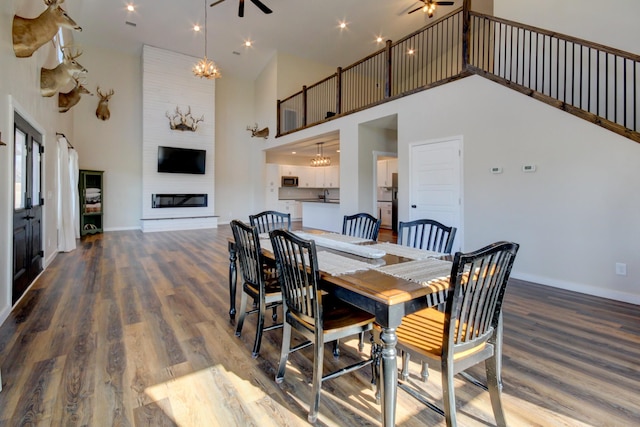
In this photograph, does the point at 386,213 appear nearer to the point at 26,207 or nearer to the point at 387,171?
the point at 387,171

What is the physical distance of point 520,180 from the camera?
398cm

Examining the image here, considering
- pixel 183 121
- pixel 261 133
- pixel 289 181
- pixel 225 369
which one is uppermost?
pixel 183 121

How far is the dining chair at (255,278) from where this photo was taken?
2.22 meters

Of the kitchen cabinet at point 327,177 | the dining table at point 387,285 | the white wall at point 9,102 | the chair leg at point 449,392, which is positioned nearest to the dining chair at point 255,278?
the dining table at point 387,285

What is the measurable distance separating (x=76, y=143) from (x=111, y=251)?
4.05 m

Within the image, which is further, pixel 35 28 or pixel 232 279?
pixel 35 28

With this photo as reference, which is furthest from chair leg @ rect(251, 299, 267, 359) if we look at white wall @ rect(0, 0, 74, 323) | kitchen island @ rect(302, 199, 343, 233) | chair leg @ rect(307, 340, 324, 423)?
kitchen island @ rect(302, 199, 343, 233)

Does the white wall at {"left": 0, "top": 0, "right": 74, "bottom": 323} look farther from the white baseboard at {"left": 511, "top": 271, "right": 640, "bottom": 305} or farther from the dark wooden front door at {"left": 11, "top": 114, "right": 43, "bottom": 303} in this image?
the white baseboard at {"left": 511, "top": 271, "right": 640, "bottom": 305}

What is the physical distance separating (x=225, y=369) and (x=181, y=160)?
8.12 m

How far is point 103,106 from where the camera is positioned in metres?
8.22

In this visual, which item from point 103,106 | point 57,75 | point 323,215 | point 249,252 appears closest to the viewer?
point 249,252

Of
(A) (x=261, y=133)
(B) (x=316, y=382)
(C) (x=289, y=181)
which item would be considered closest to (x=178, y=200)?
(A) (x=261, y=133)

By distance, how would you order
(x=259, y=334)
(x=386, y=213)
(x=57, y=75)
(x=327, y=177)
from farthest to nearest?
(x=327, y=177), (x=386, y=213), (x=57, y=75), (x=259, y=334)

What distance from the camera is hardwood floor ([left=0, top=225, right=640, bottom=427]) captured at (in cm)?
164
